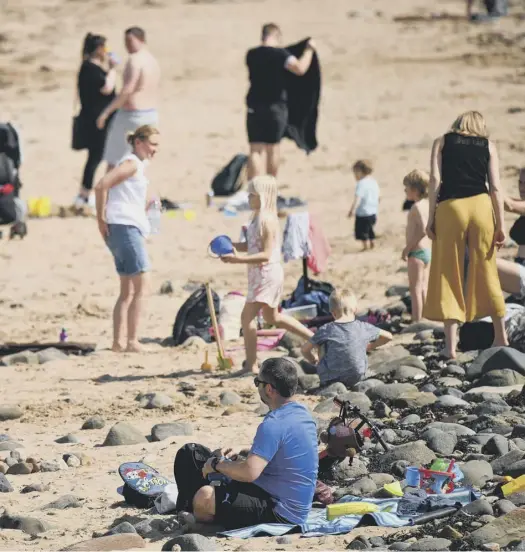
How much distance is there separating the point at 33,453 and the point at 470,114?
3584 mm

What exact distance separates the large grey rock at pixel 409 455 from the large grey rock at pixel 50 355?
3.68 metres

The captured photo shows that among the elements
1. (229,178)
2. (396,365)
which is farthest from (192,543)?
(229,178)

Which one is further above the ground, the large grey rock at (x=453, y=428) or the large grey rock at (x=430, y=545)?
the large grey rock at (x=453, y=428)

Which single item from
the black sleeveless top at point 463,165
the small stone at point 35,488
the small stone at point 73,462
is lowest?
the small stone at point 35,488

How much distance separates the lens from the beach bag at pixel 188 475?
6.99 m

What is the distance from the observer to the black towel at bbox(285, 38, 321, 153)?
50.8ft

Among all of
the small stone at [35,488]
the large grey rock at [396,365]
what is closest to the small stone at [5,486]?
the small stone at [35,488]

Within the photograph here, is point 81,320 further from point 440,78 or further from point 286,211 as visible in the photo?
point 440,78

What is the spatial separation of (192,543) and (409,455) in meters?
1.70

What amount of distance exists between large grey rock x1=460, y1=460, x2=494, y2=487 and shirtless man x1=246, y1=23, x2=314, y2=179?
7685 mm

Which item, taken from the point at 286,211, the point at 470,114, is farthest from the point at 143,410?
the point at 286,211

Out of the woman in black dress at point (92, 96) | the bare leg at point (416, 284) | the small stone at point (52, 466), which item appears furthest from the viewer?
the woman in black dress at point (92, 96)

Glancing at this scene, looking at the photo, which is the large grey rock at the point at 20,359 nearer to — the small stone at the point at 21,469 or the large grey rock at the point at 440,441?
the small stone at the point at 21,469

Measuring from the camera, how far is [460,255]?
9.84 m
